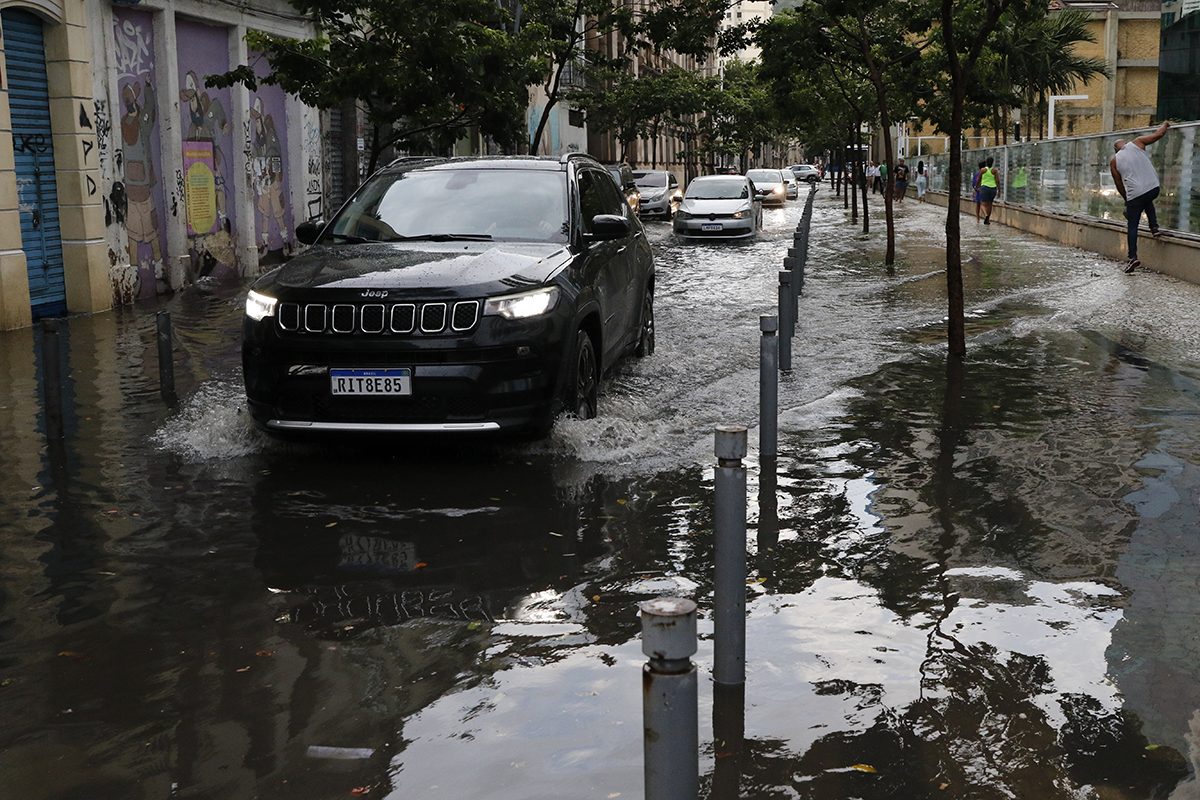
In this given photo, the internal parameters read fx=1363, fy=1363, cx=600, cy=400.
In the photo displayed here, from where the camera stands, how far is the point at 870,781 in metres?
3.75

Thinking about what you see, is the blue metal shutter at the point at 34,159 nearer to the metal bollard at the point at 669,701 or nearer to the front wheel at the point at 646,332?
the front wheel at the point at 646,332

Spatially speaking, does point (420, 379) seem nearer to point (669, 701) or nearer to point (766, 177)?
point (669, 701)

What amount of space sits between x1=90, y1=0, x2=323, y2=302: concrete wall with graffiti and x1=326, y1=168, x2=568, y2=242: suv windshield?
9585mm

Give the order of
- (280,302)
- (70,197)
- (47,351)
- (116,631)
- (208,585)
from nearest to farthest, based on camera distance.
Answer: (116,631), (208,585), (280,302), (47,351), (70,197)

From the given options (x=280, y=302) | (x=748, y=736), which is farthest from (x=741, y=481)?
(x=280, y=302)

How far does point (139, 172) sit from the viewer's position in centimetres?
1877

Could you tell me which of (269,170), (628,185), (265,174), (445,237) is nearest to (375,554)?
(445,237)

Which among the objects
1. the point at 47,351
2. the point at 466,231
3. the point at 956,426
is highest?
the point at 466,231

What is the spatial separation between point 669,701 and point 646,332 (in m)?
9.39

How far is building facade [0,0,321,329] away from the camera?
624 inches

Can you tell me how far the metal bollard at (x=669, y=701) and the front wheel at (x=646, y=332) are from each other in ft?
28.9

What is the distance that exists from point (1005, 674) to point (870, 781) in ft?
3.27

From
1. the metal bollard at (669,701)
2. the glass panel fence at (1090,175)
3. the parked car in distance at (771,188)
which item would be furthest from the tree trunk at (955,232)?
the parked car in distance at (771,188)

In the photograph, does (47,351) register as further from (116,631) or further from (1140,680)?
(1140,680)
